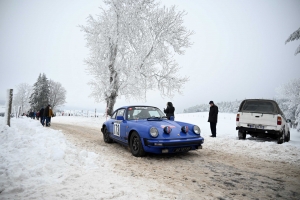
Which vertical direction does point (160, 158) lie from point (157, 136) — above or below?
below

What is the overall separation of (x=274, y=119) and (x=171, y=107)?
515 cm

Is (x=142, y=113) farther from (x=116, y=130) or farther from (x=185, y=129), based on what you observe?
(x=185, y=129)

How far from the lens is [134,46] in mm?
20359

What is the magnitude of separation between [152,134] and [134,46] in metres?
17.4

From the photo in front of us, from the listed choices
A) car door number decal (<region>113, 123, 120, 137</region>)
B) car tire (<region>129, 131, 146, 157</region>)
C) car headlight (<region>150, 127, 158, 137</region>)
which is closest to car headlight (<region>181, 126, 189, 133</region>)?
car headlight (<region>150, 127, 158, 137</region>)

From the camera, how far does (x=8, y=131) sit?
5.10m

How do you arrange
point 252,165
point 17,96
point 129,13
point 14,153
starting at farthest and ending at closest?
1. point 17,96
2. point 129,13
3. point 252,165
4. point 14,153

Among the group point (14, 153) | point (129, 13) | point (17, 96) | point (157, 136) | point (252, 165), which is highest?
point (129, 13)

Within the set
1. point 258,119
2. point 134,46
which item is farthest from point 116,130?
point 134,46

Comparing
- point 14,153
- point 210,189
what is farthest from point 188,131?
point 14,153

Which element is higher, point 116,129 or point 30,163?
point 116,129

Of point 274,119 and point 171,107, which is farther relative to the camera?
A: point 171,107

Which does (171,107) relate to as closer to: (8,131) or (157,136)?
(157,136)

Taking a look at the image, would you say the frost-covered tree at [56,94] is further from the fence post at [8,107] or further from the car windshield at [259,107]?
the car windshield at [259,107]
